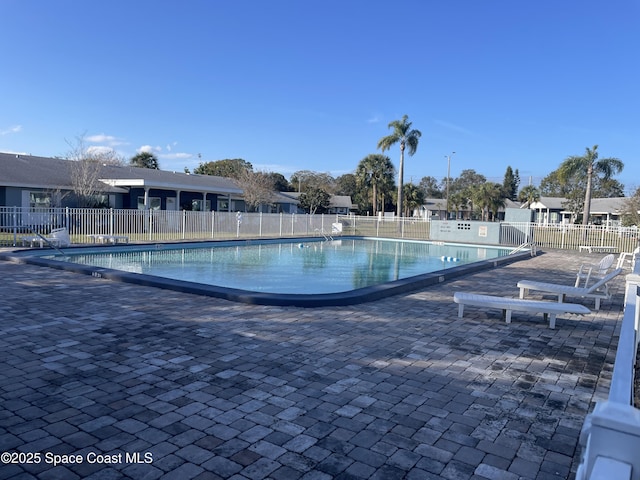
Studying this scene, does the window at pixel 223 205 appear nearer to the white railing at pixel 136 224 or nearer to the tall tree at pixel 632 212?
the white railing at pixel 136 224

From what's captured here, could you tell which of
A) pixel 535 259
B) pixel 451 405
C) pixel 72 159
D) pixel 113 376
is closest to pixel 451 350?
pixel 451 405

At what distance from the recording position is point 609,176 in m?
31.7

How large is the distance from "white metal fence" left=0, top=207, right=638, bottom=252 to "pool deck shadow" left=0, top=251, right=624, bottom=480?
12.5m

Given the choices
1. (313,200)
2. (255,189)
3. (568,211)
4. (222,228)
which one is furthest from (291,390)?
(568,211)

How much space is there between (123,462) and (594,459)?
8.45 ft

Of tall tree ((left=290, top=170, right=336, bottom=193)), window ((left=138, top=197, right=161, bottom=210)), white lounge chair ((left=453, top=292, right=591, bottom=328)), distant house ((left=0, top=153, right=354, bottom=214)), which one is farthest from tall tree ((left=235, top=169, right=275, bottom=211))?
white lounge chair ((left=453, top=292, right=591, bottom=328))

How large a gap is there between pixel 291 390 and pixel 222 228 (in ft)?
68.2

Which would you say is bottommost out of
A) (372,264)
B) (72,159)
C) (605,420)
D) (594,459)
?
(372,264)

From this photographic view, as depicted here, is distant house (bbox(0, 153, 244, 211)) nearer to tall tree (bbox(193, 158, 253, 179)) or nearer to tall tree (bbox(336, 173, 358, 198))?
tall tree (bbox(193, 158, 253, 179))

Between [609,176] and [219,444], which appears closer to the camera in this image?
[219,444]

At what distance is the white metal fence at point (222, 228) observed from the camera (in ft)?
59.9

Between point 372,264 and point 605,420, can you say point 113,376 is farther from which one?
point 372,264

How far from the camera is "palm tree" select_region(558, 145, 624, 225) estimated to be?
101 feet

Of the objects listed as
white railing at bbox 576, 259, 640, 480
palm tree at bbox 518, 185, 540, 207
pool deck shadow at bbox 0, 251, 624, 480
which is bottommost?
pool deck shadow at bbox 0, 251, 624, 480
